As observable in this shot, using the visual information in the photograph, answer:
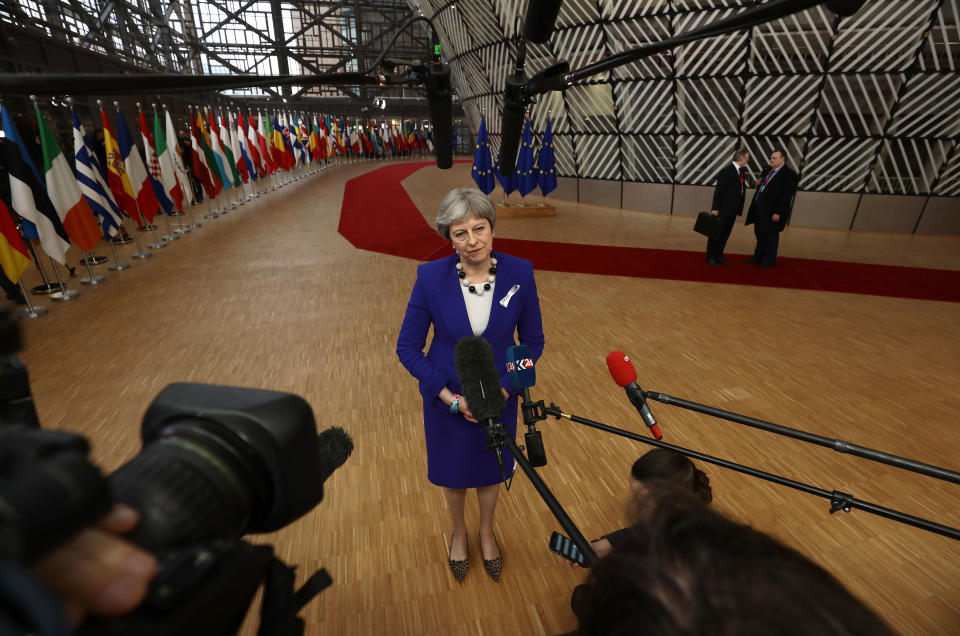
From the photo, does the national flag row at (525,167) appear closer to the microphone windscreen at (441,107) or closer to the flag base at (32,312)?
the flag base at (32,312)

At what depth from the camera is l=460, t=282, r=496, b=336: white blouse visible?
1.75 metres

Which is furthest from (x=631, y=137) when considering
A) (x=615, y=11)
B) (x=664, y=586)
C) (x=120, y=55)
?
(x=120, y=55)

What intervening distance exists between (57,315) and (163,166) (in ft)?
12.7

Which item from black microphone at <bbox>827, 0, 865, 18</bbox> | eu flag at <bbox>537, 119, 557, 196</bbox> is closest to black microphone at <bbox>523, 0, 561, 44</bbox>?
black microphone at <bbox>827, 0, 865, 18</bbox>

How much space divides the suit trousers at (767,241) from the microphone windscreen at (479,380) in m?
6.53

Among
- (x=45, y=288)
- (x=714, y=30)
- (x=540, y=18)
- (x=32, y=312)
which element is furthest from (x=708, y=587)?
(x=45, y=288)

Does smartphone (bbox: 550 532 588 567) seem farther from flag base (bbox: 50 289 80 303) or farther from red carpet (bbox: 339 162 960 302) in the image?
flag base (bbox: 50 289 80 303)

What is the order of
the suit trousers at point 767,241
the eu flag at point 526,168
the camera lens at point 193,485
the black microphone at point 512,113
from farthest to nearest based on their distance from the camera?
the eu flag at point 526,168 → the suit trousers at point 767,241 → the black microphone at point 512,113 → the camera lens at point 193,485

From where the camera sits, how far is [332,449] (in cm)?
81

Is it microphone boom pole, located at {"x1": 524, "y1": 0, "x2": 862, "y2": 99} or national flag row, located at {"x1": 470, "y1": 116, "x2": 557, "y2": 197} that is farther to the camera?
national flag row, located at {"x1": 470, "y1": 116, "x2": 557, "y2": 197}

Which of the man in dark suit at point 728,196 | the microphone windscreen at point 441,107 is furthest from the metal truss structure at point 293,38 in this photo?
the microphone windscreen at point 441,107

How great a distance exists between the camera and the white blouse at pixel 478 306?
1.75m

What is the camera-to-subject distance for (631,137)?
36.5ft

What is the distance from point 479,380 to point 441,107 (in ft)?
2.86
